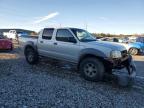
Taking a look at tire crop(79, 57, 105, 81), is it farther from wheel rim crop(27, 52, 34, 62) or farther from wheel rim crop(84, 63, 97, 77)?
wheel rim crop(27, 52, 34, 62)

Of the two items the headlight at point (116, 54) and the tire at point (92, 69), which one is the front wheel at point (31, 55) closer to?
the tire at point (92, 69)

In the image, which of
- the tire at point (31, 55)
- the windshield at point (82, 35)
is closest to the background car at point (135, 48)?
the tire at point (31, 55)

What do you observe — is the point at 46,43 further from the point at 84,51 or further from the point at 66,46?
the point at 84,51

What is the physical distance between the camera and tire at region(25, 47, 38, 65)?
34.6 ft

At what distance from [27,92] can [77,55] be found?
109 inches

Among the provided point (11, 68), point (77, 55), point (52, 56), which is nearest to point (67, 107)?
point (77, 55)

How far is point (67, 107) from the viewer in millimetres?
5230

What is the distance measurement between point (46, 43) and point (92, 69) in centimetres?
283

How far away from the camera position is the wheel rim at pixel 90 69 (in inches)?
305

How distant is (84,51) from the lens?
807cm

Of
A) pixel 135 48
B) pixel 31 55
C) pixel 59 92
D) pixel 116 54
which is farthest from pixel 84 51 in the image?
pixel 135 48

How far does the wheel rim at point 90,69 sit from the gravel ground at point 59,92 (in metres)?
0.31

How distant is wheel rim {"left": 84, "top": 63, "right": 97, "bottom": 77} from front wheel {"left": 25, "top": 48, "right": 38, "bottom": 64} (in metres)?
3.35

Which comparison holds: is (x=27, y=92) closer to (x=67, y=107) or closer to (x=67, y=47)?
(x=67, y=107)
